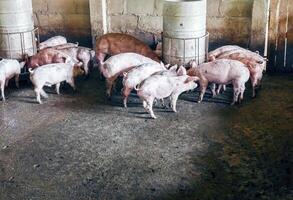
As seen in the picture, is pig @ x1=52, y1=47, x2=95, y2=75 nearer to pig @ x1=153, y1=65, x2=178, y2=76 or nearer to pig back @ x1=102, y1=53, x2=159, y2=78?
pig back @ x1=102, y1=53, x2=159, y2=78

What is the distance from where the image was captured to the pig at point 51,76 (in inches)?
238

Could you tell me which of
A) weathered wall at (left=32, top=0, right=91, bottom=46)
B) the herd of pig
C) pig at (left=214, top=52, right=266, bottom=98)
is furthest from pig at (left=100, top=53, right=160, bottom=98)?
weathered wall at (left=32, top=0, right=91, bottom=46)

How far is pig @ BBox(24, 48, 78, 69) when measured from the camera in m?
6.70

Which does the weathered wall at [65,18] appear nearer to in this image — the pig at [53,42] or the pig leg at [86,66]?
the pig at [53,42]

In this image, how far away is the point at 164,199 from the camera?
393 cm

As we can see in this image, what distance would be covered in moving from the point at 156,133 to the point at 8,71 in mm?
2418

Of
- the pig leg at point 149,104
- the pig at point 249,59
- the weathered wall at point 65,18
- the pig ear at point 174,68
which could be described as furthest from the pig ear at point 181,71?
the weathered wall at point 65,18

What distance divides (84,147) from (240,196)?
1.77 m

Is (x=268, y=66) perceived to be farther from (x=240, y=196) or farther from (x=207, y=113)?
(x=240, y=196)

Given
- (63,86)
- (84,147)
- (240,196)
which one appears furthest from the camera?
(63,86)

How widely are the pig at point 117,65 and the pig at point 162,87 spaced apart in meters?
0.50

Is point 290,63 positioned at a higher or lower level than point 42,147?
higher

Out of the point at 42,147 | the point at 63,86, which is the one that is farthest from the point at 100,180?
the point at 63,86

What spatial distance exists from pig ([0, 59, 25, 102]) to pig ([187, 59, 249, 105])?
245 centimetres
